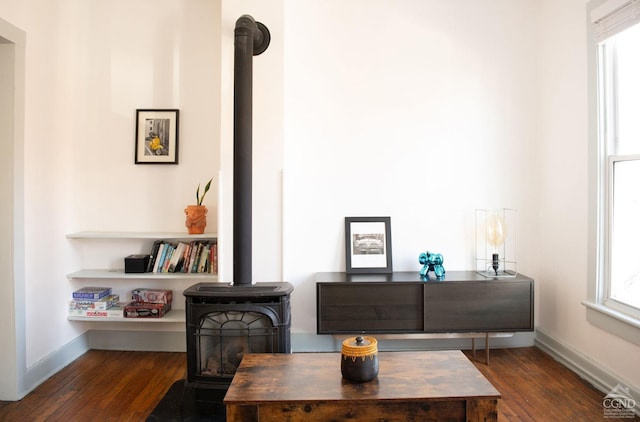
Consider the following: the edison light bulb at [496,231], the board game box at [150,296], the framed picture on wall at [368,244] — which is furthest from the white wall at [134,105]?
the edison light bulb at [496,231]

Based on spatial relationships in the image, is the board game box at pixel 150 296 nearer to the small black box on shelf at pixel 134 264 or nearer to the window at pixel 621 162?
the small black box on shelf at pixel 134 264

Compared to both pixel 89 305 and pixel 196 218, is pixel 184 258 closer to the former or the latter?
pixel 196 218

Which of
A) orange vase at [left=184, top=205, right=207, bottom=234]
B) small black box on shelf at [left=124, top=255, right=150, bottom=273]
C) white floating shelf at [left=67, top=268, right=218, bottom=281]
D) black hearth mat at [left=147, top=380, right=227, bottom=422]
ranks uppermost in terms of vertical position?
orange vase at [left=184, top=205, right=207, bottom=234]

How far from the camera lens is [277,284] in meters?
2.32

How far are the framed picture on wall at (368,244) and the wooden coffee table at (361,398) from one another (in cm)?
126

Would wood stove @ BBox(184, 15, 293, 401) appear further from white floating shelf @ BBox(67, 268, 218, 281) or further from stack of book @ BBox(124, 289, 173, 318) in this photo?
stack of book @ BBox(124, 289, 173, 318)

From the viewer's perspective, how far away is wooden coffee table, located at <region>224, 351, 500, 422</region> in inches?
59.2

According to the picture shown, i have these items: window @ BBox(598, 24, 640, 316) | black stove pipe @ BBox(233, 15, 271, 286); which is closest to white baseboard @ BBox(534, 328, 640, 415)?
window @ BBox(598, 24, 640, 316)

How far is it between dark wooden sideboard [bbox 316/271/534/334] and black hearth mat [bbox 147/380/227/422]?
0.84 metres

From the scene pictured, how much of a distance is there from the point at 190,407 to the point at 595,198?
2860 millimetres

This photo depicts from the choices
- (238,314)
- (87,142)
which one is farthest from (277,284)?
(87,142)

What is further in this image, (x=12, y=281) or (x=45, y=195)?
(x=45, y=195)

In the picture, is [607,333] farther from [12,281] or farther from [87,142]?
[87,142]

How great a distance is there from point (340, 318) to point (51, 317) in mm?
2061
